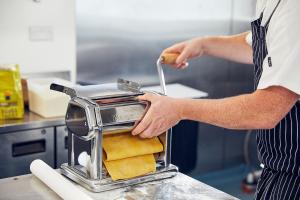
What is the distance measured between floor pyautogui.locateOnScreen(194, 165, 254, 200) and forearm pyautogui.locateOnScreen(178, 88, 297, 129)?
249 cm

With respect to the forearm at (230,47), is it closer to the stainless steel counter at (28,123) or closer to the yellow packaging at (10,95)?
the stainless steel counter at (28,123)

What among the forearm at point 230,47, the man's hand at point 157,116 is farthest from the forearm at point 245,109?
the forearm at point 230,47

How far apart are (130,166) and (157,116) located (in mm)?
204

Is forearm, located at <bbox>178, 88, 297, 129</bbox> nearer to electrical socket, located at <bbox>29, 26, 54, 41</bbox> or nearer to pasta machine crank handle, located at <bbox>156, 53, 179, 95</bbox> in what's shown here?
pasta machine crank handle, located at <bbox>156, 53, 179, 95</bbox>

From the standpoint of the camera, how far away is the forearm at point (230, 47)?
228 cm

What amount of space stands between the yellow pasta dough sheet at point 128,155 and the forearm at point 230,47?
23.2 inches

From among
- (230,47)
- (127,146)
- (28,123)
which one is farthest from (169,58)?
(28,123)

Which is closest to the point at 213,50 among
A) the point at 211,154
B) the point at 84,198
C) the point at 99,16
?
the point at 84,198

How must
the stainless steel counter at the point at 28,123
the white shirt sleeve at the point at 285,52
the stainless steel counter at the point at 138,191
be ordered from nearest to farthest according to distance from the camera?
the white shirt sleeve at the point at 285,52, the stainless steel counter at the point at 138,191, the stainless steel counter at the point at 28,123

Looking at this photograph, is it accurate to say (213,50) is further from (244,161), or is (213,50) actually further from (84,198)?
(244,161)

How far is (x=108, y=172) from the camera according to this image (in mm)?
1790

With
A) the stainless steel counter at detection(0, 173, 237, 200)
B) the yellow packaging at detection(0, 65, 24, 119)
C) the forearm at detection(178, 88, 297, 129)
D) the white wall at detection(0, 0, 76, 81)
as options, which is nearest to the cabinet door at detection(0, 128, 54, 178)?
the yellow packaging at detection(0, 65, 24, 119)

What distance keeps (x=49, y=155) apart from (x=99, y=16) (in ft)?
3.95

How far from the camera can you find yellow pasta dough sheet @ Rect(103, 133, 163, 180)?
5.82ft
